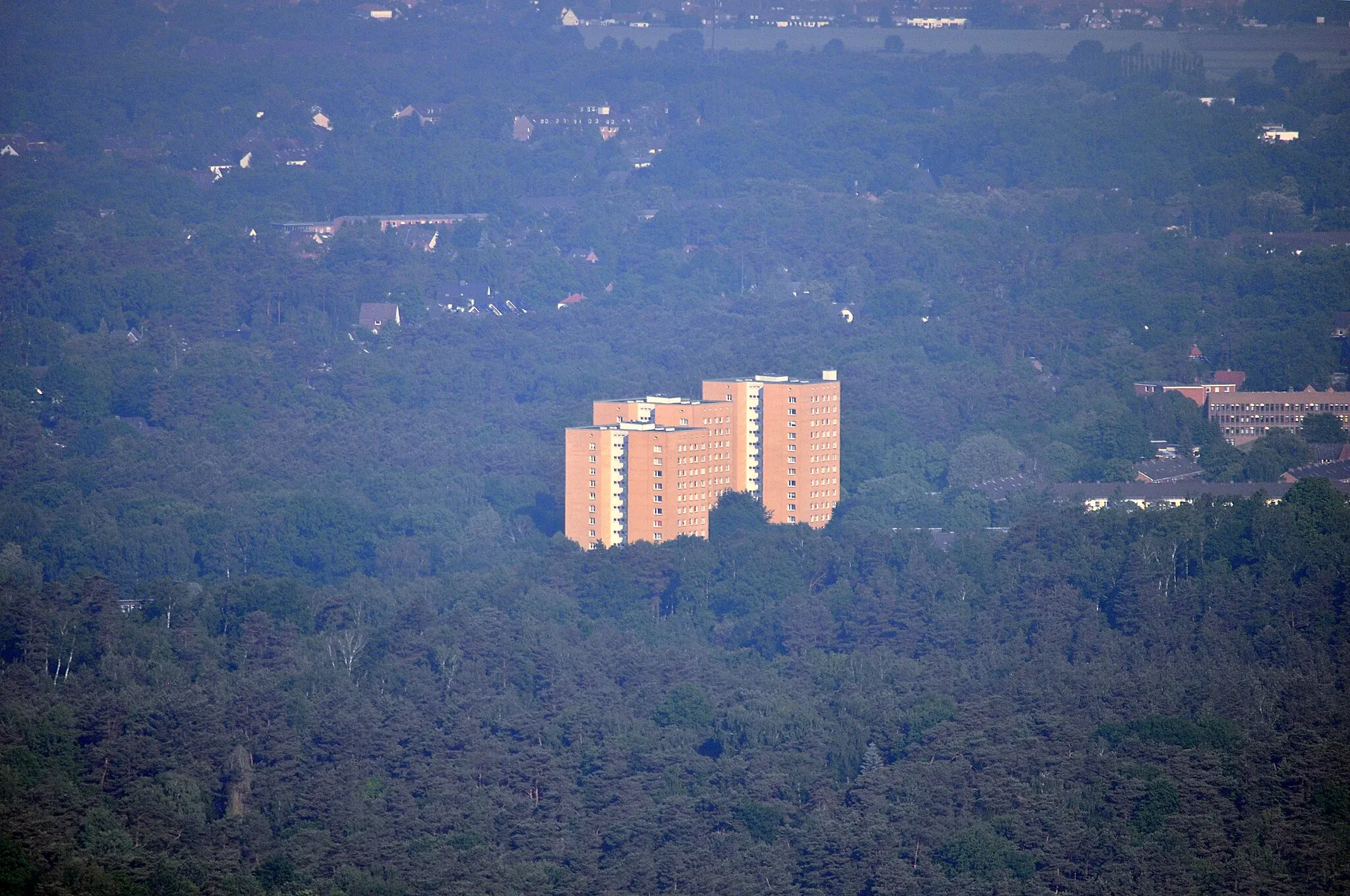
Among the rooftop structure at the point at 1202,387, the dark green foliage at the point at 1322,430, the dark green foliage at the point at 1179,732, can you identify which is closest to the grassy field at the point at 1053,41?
the rooftop structure at the point at 1202,387

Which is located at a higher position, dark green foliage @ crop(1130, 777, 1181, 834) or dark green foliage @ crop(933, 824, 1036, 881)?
dark green foliage @ crop(1130, 777, 1181, 834)

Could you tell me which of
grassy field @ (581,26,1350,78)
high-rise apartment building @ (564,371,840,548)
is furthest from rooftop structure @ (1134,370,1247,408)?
grassy field @ (581,26,1350,78)

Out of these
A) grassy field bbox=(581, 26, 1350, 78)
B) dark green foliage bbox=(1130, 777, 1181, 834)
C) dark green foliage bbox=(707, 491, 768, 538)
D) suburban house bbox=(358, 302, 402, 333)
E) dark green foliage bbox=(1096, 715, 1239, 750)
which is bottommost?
dark green foliage bbox=(1130, 777, 1181, 834)

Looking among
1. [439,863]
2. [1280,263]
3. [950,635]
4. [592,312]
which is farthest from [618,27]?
[439,863]

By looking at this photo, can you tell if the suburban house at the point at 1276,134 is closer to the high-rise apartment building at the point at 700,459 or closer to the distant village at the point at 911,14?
the distant village at the point at 911,14

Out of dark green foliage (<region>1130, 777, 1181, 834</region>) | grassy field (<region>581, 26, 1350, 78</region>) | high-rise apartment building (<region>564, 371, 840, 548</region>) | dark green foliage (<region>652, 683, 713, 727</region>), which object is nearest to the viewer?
dark green foliage (<region>1130, 777, 1181, 834</region>)

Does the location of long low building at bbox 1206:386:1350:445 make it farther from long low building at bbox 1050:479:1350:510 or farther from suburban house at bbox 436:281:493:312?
suburban house at bbox 436:281:493:312

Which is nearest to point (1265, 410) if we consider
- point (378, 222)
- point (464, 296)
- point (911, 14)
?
point (464, 296)
